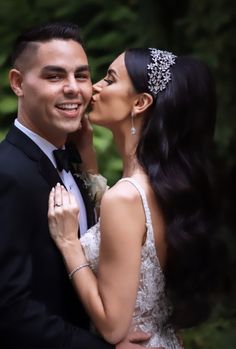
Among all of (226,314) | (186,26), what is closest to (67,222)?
(226,314)

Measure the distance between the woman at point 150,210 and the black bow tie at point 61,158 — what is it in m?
0.15

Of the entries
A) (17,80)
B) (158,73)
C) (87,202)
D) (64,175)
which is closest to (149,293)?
(87,202)

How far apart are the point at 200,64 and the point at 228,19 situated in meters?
3.44

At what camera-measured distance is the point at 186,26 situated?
7242 millimetres

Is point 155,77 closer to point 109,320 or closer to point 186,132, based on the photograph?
point 186,132

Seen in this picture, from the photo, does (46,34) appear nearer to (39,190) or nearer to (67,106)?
(67,106)

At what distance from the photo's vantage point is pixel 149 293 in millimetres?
3512

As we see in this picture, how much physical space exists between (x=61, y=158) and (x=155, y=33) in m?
3.84

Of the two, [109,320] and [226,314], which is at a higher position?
[109,320]

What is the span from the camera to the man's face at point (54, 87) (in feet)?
11.0

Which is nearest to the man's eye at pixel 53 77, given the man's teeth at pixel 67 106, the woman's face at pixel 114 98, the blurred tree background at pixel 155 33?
the man's teeth at pixel 67 106

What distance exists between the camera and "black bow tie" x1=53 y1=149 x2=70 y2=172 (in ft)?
11.4

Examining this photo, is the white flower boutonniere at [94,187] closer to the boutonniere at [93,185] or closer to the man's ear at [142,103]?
the boutonniere at [93,185]

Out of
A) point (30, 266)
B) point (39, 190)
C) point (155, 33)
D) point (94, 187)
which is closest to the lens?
point (30, 266)
